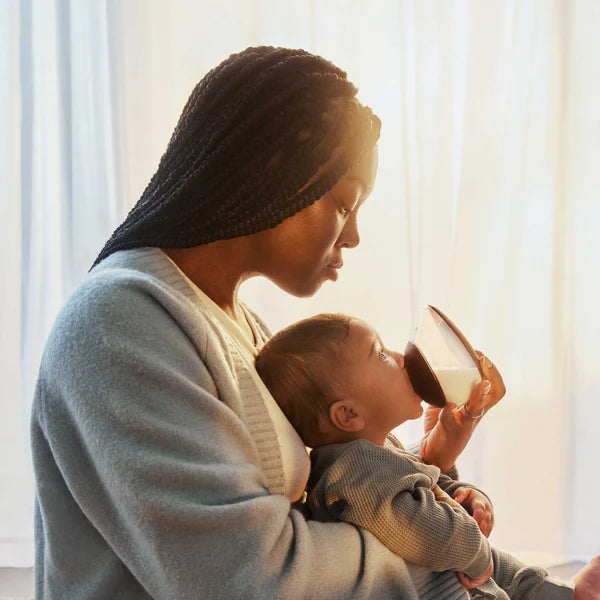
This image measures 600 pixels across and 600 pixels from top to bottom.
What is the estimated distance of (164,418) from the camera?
0.93m

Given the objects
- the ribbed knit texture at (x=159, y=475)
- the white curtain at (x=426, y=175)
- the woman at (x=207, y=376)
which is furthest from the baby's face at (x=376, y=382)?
the white curtain at (x=426, y=175)

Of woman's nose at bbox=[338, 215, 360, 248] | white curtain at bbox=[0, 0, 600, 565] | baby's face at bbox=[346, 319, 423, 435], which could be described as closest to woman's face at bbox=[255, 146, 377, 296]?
woman's nose at bbox=[338, 215, 360, 248]

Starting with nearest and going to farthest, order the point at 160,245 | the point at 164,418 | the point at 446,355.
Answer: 1. the point at 164,418
2. the point at 160,245
3. the point at 446,355

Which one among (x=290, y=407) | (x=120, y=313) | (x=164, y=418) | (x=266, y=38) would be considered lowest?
(x=290, y=407)

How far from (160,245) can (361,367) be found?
1.16 ft

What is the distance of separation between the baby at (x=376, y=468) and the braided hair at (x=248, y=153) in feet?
0.72

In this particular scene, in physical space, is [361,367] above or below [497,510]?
above

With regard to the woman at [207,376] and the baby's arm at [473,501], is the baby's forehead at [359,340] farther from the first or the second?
the baby's arm at [473,501]

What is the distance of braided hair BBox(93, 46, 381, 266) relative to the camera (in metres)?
1.12

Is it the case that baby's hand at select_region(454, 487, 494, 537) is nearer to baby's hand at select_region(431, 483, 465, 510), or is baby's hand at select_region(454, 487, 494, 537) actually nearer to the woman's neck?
baby's hand at select_region(431, 483, 465, 510)

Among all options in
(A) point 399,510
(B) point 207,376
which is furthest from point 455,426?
(B) point 207,376

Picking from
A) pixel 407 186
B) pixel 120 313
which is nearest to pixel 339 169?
pixel 120 313

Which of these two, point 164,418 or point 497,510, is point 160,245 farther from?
point 497,510

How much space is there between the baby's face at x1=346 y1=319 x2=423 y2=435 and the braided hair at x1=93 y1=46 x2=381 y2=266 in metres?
0.24
